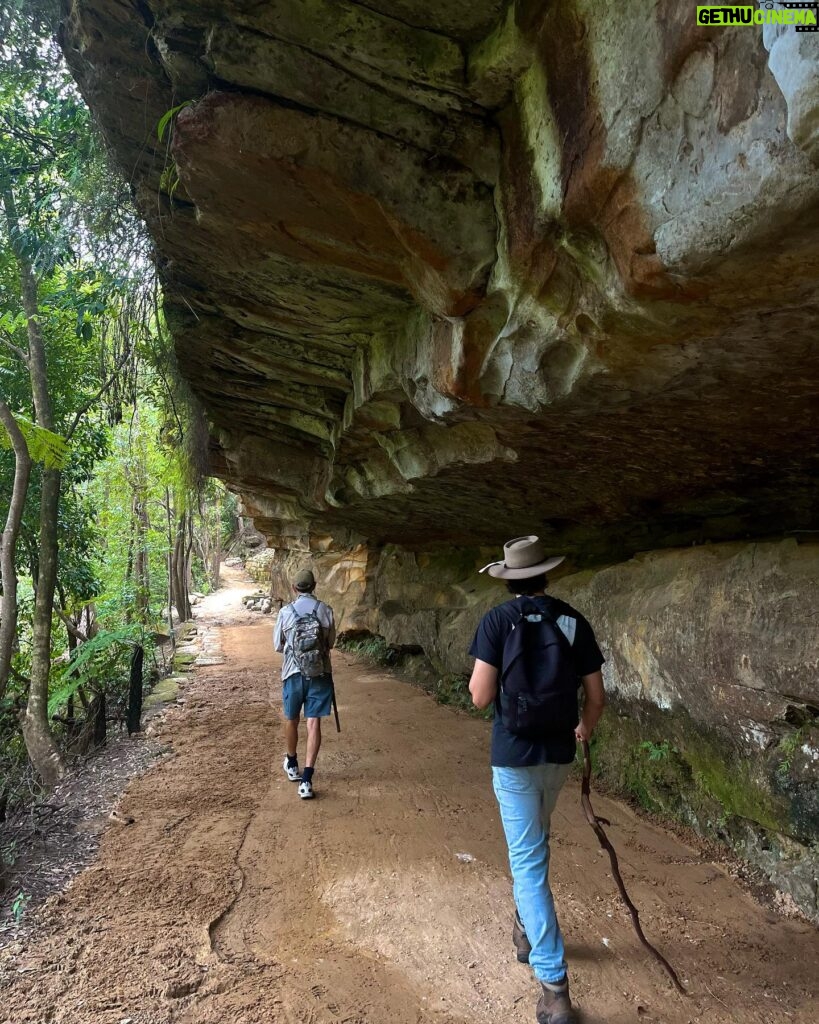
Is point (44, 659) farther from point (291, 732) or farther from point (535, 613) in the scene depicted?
point (535, 613)

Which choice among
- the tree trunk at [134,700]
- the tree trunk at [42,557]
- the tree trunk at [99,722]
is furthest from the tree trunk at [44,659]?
the tree trunk at [134,700]

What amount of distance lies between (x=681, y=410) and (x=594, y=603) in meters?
2.53

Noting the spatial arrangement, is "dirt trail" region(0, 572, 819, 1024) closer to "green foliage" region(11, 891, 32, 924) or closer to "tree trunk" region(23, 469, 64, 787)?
"green foliage" region(11, 891, 32, 924)

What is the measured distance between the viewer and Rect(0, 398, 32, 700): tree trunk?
5.88 metres

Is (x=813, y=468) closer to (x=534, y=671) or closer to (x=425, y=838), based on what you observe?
(x=534, y=671)

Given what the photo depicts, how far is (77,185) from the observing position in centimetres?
512

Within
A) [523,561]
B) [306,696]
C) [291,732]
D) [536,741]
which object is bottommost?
[291,732]

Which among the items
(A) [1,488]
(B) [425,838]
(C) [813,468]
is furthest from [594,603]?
(A) [1,488]

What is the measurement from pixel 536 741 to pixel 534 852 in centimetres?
50

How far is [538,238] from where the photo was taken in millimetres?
3100

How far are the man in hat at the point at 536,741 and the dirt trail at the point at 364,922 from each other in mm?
378

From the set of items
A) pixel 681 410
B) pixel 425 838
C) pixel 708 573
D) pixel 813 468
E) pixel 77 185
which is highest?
pixel 77 185
